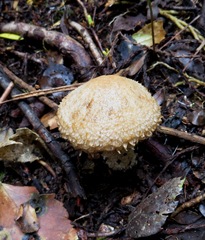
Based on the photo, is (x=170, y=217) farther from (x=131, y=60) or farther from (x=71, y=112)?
(x=131, y=60)

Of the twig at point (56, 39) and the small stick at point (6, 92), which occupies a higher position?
the twig at point (56, 39)

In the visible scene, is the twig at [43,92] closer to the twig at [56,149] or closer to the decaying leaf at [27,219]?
the twig at [56,149]

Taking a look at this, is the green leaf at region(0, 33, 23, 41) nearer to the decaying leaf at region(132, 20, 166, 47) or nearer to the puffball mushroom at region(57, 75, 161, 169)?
the decaying leaf at region(132, 20, 166, 47)

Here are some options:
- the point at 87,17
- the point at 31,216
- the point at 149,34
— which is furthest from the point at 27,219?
the point at 87,17

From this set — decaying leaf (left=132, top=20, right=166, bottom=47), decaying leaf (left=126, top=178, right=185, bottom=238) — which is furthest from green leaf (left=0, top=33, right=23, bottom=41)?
decaying leaf (left=126, top=178, right=185, bottom=238)

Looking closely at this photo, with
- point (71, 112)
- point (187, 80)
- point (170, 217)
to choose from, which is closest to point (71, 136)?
point (71, 112)

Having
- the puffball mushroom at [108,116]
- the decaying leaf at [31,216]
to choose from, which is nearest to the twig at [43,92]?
the puffball mushroom at [108,116]
